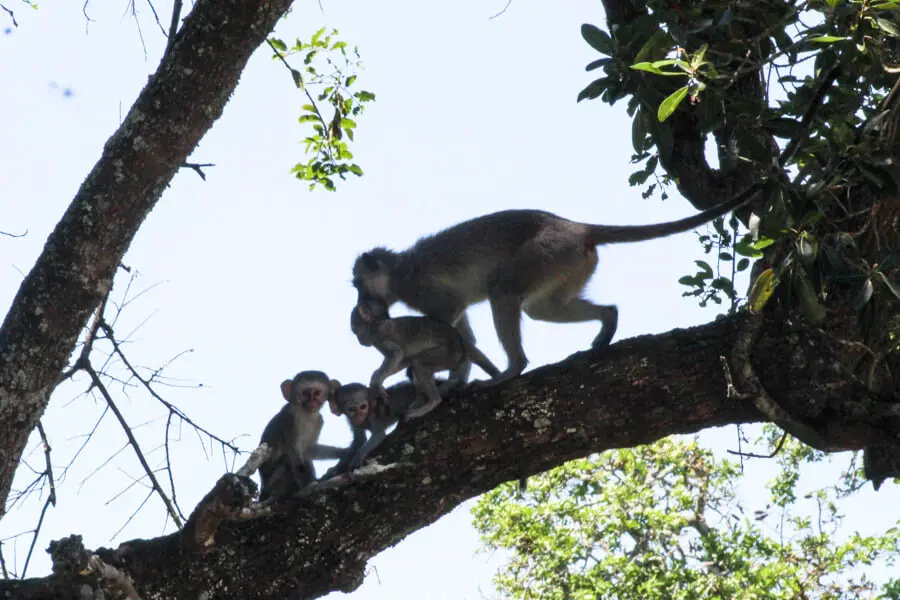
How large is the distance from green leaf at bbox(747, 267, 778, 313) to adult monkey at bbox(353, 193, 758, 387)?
152cm

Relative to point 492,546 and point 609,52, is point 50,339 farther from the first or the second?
point 492,546

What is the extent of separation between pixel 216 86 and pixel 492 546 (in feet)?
34.9

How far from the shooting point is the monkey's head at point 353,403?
6.03 m

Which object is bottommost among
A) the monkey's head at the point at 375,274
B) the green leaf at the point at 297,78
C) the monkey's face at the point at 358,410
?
the monkey's face at the point at 358,410

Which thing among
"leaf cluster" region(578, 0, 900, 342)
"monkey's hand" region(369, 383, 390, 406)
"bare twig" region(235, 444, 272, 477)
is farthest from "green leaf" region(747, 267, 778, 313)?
"monkey's hand" region(369, 383, 390, 406)

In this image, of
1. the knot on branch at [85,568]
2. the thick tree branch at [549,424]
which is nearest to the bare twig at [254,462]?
the thick tree branch at [549,424]

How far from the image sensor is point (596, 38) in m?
4.62

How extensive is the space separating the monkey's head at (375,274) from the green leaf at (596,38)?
9.04 ft

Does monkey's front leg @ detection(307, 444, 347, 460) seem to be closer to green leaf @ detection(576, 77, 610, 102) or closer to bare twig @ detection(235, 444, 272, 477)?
bare twig @ detection(235, 444, 272, 477)

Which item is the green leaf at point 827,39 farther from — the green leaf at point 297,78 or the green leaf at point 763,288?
the green leaf at point 297,78

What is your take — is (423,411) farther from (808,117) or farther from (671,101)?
(808,117)

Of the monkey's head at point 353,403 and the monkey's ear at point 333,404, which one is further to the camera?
the monkey's ear at point 333,404

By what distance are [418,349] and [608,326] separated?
3.81ft

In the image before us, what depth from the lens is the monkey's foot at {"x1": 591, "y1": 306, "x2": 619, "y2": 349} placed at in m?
6.41
